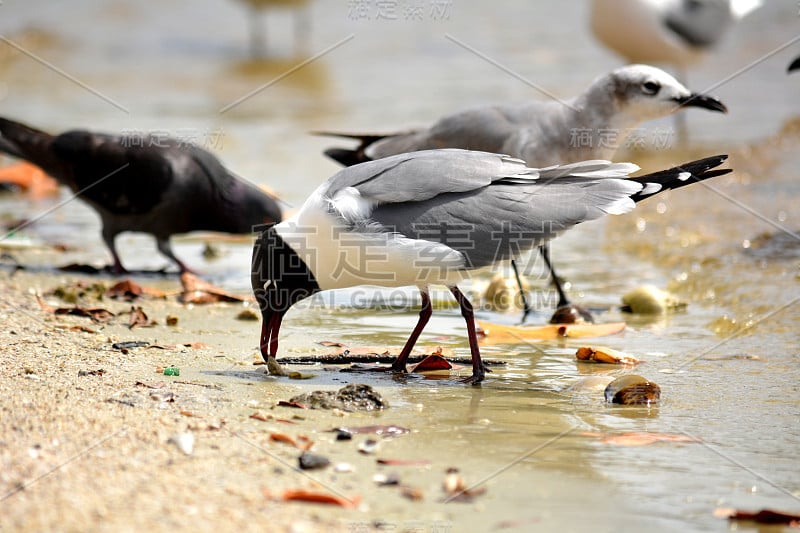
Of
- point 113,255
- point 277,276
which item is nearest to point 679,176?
point 277,276

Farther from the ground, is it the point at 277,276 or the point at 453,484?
the point at 277,276

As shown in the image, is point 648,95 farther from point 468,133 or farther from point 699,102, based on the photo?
point 468,133

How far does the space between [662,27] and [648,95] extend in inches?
234

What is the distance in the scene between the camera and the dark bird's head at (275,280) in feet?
15.2

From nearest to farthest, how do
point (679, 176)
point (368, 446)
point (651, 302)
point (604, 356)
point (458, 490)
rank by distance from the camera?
point (458, 490) → point (368, 446) → point (679, 176) → point (604, 356) → point (651, 302)

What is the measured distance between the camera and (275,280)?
469 centimetres

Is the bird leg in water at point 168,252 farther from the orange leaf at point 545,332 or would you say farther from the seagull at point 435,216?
the orange leaf at point 545,332

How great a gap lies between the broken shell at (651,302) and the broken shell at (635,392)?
173cm

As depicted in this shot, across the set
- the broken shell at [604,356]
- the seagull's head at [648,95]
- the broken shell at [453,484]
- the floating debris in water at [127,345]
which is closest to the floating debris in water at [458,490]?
the broken shell at [453,484]

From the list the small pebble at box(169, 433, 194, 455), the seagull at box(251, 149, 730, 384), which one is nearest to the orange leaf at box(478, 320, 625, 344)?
the seagull at box(251, 149, 730, 384)

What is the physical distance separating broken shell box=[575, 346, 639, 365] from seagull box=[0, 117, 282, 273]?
2.84 metres

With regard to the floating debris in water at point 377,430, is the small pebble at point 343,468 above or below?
below

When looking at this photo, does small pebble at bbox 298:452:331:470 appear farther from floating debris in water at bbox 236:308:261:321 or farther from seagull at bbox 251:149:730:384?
floating debris in water at bbox 236:308:261:321

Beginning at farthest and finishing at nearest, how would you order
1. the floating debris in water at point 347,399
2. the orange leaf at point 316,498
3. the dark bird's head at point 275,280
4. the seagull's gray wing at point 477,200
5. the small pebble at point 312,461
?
1. the dark bird's head at point 275,280
2. the seagull's gray wing at point 477,200
3. the floating debris in water at point 347,399
4. the small pebble at point 312,461
5. the orange leaf at point 316,498
